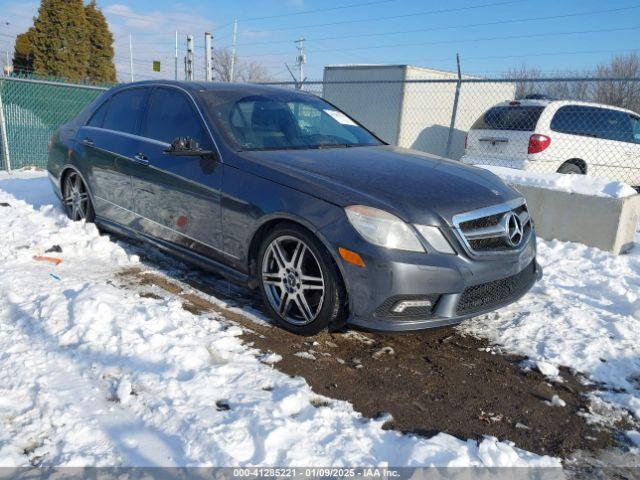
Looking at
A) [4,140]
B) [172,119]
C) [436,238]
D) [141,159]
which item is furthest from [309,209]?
[4,140]

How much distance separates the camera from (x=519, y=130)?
8.75 meters

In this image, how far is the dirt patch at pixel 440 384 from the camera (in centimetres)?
270

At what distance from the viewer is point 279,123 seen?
4.42 m

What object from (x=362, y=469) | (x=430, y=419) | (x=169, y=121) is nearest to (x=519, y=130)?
(x=169, y=121)

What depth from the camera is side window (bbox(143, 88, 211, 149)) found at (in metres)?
4.23

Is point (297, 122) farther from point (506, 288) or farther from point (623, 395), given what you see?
point (623, 395)

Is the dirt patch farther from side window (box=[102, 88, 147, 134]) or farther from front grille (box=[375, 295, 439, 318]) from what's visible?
side window (box=[102, 88, 147, 134])

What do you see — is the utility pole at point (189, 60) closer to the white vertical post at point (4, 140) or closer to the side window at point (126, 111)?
the white vertical post at point (4, 140)

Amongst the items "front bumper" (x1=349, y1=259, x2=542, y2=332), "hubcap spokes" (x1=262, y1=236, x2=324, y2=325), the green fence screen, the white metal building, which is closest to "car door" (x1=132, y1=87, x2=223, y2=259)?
"hubcap spokes" (x1=262, y1=236, x2=324, y2=325)

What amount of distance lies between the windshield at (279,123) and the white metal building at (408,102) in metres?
8.29

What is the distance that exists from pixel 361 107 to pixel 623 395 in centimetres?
1173

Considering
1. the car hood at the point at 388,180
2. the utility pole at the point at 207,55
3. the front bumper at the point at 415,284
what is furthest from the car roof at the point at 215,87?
the utility pole at the point at 207,55

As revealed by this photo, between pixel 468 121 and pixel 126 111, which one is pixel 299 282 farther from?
pixel 468 121

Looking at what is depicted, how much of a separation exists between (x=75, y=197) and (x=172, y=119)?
6.28 feet
